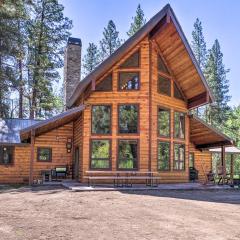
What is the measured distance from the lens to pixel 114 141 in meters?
15.1

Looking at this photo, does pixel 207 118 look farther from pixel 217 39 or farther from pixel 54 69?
pixel 54 69

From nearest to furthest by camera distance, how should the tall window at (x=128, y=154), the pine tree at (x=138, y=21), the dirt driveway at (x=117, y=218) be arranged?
the dirt driveway at (x=117, y=218)
the tall window at (x=128, y=154)
the pine tree at (x=138, y=21)

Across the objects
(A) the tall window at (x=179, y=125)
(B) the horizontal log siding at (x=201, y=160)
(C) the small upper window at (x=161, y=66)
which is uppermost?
(C) the small upper window at (x=161, y=66)

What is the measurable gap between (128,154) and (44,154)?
4582 mm

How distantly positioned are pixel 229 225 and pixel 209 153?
47.8 feet

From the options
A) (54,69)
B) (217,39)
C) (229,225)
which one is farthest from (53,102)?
(229,225)

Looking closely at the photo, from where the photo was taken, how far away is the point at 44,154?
17500 millimetres

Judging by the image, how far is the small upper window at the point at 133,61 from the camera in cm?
1576

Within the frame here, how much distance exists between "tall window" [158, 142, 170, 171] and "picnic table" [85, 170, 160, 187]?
29.2 inches

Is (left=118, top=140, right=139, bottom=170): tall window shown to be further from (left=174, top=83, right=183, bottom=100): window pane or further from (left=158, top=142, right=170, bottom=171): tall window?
(left=174, top=83, right=183, bottom=100): window pane

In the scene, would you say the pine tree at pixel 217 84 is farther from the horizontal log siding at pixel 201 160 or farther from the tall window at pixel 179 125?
the tall window at pixel 179 125

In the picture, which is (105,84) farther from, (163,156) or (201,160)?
(201,160)

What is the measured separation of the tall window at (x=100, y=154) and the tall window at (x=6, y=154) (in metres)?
4.25

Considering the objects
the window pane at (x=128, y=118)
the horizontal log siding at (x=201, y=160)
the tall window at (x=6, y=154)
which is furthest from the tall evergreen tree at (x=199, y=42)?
the tall window at (x=6, y=154)
